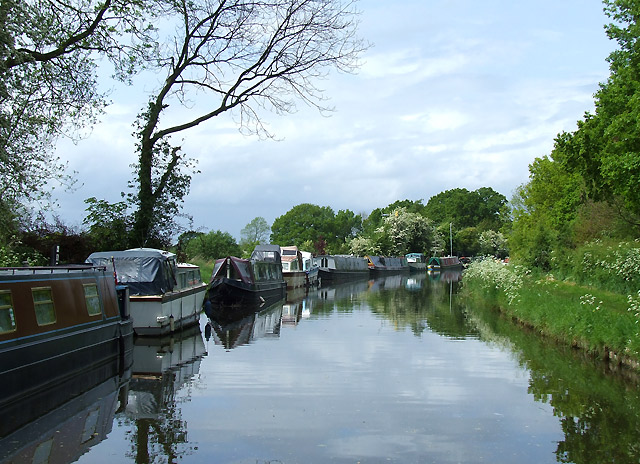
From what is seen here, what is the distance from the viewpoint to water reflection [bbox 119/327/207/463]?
336 inches

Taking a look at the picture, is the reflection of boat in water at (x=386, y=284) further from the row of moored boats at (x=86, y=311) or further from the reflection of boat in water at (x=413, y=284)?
the row of moored boats at (x=86, y=311)

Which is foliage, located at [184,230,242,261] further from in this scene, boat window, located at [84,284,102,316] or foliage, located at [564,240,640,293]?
boat window, located at [84,284,102,316]

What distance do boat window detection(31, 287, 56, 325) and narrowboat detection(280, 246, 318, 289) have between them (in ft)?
100

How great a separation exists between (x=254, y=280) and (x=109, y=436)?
22.7m

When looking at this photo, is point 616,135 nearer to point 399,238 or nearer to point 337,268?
point 337,268

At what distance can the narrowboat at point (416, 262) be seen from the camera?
88544mm

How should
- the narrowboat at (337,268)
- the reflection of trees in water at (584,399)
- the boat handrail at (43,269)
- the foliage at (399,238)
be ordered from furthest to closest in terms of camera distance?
the foliage at (399,238)
the narrowboat at (337,268)
the boat handrail at (43,269)
the reflection of trees in water at (584,399)

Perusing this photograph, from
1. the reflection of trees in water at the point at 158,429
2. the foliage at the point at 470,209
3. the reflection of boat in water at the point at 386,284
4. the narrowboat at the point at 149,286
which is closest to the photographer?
the reflection of trees in water at the point at 158,429

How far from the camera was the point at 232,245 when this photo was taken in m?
65.2

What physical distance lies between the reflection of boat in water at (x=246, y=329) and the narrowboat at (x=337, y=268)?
2932cm

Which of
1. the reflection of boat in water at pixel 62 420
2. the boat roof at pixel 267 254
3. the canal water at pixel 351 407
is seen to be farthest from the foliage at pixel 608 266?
the boat roof at pixel 267 254

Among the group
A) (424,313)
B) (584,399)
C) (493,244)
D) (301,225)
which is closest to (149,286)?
(584,399)

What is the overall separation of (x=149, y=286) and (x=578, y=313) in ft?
35.1

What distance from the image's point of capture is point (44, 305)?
11.9 meters
